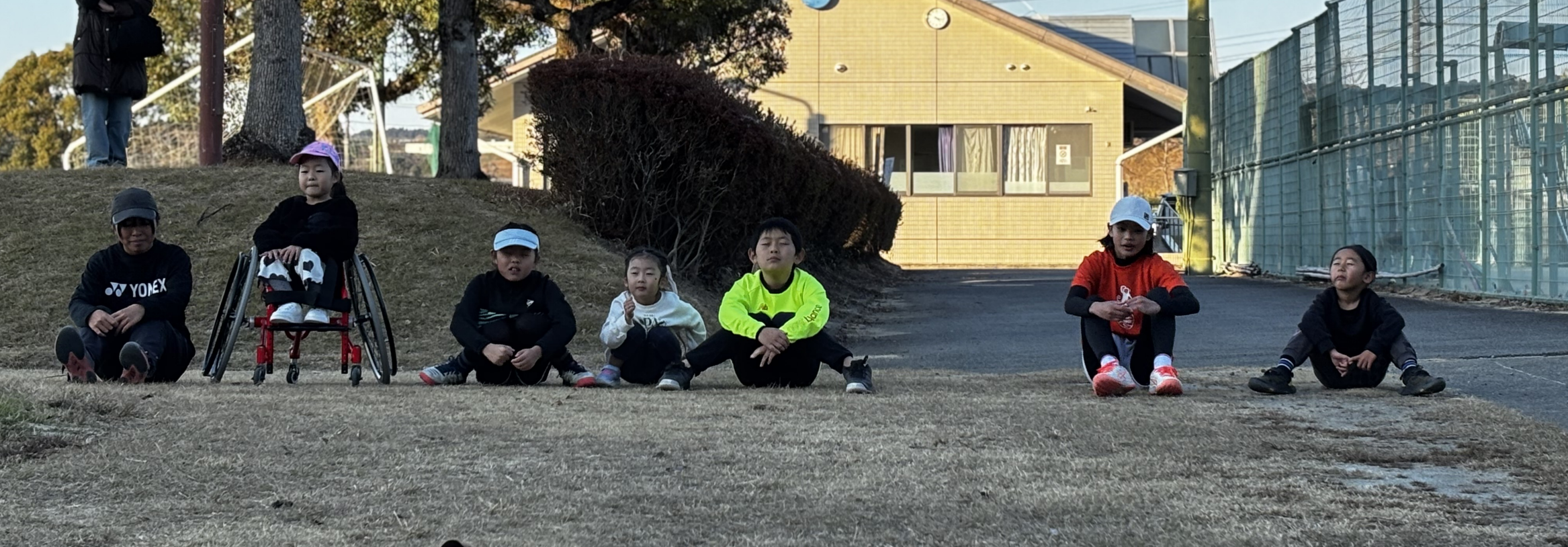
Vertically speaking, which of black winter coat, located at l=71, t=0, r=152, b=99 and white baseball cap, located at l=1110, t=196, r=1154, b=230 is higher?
black winter coat, located at l=71, t=0, r=152, b=99

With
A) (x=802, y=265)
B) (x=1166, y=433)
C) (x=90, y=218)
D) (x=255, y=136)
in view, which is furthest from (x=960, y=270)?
(x=1166, y=433)

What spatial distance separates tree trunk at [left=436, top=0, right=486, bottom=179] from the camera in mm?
18219

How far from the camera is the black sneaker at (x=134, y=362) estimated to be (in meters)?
7.78

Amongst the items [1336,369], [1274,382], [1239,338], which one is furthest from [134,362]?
[1239,338]

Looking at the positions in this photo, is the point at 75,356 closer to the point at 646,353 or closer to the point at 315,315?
the point at 315,315

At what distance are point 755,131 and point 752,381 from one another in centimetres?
685

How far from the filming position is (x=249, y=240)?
1377 cm

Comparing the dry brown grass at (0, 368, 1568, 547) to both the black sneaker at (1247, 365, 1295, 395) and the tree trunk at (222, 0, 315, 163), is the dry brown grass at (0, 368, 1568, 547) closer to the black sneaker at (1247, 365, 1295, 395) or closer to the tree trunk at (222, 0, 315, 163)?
the black sneaker at (1247, 365, 1295, 395)

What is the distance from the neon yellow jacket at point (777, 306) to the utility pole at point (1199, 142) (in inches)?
751

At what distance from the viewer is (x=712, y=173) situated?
1424 cm

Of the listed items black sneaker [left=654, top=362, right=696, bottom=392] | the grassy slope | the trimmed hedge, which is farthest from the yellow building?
black sneaker [left=654, top=362, right=696, bottom=392]

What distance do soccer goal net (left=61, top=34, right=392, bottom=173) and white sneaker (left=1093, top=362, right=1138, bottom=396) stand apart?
1626 cm

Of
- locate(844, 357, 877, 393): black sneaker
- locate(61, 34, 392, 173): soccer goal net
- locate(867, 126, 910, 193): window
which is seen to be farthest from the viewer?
locate(867, 126, 910, 193): window

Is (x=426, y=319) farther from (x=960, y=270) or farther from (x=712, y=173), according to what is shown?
(x=960, y=270)
